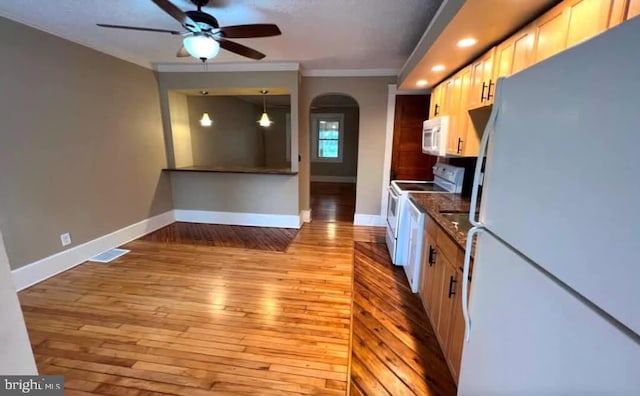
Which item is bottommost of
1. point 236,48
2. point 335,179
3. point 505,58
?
point 335,179

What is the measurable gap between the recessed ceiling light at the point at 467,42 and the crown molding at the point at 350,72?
204 centimetres

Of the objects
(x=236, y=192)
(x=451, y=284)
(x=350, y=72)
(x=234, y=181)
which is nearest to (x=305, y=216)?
(x=236, y=192)

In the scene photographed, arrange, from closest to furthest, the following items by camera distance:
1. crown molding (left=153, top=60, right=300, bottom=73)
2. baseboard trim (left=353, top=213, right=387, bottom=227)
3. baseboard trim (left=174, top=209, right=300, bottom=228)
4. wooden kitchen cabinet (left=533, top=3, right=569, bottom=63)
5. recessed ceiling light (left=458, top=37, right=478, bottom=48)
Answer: wooden kitchen cabinet (left=533, top=3, right=569, bottom=63)
recessed ceiling light (left=458, top=37, right=478, bottom=48)
crown molding (left=153, top=60, right=300, bottom=73)
baseboard trim (left=174, top=209, right=300, bottom=228)
baseboard trim (left=353, top=213, right=387, bottom=227)

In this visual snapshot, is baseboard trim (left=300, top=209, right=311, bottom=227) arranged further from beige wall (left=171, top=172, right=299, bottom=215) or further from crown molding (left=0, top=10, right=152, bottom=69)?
crown molding (left=0, top=10, right=152, bottom=69)

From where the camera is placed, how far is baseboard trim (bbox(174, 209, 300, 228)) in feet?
15.1

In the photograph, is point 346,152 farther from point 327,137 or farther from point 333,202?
point 333,202

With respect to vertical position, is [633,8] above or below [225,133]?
above

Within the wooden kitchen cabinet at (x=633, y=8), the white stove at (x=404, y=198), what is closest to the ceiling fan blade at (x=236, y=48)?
the white stove at (x=404, y=198)

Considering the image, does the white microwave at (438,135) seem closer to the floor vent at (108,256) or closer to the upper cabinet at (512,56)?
Result: the upper cabinet at (512,56)

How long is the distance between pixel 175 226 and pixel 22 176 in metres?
2.12

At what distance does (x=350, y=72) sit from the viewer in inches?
167

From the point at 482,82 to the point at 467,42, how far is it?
1.20 feet

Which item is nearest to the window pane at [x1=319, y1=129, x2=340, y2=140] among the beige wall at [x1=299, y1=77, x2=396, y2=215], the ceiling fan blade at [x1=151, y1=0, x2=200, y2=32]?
the beige wall at [x1=299, y1=77, x2=396, y2=215]

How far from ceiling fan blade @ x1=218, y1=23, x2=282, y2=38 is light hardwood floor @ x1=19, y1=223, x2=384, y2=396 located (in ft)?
7.40
